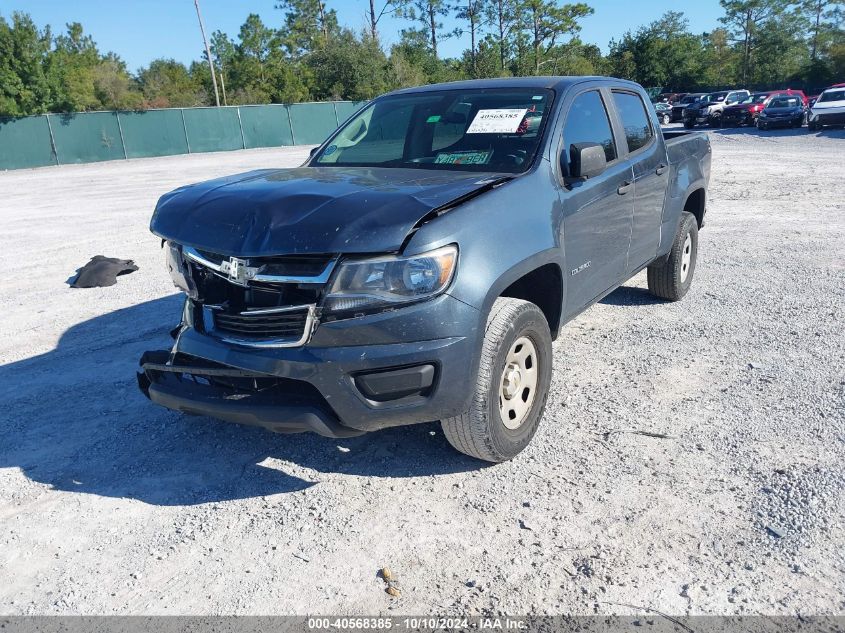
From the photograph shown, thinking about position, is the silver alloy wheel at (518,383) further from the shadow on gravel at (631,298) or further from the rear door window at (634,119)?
the shadow on gravel at (631,298)

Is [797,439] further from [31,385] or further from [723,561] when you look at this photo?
[31,385]

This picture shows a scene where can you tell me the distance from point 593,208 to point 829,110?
1091 inches

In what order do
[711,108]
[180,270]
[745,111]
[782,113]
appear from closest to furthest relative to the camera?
[180,270] < [782,113] < [745,111] < [711,108]

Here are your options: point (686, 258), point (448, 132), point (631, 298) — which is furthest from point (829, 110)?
point (448, 132)

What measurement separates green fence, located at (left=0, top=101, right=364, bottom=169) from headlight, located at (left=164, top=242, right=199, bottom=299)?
34.4 meters

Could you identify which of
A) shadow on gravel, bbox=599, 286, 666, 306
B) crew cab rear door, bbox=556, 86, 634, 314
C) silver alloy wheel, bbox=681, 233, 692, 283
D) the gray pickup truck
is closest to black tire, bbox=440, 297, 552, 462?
the gray pickup truck

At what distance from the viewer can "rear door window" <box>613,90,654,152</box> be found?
4.83m

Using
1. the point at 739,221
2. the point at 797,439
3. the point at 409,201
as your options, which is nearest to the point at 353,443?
the point at 409,201

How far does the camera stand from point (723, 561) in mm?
2703

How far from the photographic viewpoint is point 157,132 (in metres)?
36.7

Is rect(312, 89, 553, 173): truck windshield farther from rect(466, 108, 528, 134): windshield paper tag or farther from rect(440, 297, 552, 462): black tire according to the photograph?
rect(440, 297, 552, 462): black tire

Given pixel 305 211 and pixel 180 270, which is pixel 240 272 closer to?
pixel 305 211

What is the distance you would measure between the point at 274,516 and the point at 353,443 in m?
0.73

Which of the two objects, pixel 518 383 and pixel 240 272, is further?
pixel 518 383
